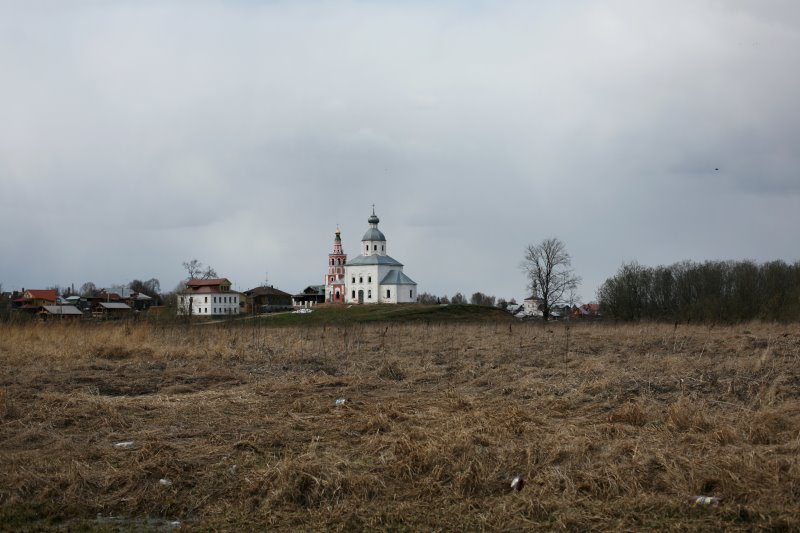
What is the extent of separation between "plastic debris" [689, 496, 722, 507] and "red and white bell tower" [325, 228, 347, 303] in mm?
94470

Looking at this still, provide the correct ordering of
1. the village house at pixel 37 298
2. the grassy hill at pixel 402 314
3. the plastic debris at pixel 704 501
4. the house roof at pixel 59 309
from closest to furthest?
the plastic debris at pixel 704 501, the grassy hill at pixel 402 314, the house roof at pixel 59 309, the village house at pixel 37 298

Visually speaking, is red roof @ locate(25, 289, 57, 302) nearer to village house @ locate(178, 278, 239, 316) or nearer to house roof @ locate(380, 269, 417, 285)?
village house @ locate(178, 278, 239, 316)

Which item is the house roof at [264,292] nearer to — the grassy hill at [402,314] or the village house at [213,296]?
the village house at [213,296]

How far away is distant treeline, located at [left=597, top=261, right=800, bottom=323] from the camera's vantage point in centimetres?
4484

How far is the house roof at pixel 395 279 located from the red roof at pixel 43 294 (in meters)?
39.0

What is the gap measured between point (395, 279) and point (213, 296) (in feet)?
75.1

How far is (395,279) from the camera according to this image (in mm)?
97938

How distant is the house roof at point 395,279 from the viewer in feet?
320

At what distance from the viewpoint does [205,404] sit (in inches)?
484

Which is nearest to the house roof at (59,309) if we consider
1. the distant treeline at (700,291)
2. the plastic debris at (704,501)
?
the distant treeline at (700,291)

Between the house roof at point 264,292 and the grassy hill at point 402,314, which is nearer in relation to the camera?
the grassy hill at point 402,314

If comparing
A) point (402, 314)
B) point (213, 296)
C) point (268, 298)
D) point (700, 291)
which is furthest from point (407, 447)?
point (268, 298)

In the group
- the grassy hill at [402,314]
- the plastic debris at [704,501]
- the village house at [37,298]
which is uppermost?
the village house at [37,298]

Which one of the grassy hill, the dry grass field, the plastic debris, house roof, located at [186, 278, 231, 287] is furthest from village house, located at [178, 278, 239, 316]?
the plastic debris
